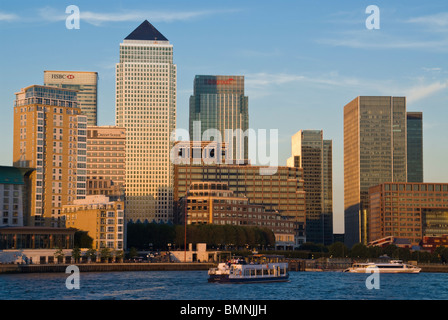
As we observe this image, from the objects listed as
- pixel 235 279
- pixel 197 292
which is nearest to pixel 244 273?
pixel 235 279

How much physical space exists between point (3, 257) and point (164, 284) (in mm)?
78394

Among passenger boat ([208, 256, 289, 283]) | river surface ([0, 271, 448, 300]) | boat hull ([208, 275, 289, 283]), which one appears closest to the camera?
river surface ([0, 271, 448, 300])

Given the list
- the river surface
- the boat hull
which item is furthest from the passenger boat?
the river surface

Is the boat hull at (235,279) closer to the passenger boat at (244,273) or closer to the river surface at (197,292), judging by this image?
the passenger boat at (244,273)

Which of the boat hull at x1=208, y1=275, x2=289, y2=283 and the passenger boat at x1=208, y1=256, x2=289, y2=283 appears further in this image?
the passenger boat at x1=208, y1=256, x2=289, y2=283

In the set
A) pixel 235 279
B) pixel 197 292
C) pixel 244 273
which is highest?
pixel 244 273

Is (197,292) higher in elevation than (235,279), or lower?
higher

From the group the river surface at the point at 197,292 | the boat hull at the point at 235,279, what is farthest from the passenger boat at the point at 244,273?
the river surface at the point at 197,292

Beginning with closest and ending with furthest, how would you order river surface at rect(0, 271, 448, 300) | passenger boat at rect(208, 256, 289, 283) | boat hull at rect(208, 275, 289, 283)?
river surface at rect(0, 271, 448, 300) → boat hull at rect(208, 275, 289, 283) → passenger boat at rect(208, 256, 289, 283)

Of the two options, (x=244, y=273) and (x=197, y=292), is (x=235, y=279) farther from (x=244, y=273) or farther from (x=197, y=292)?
(x=197, y=292)

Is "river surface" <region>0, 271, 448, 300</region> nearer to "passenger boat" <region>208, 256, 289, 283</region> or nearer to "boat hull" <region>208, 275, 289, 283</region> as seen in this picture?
"boat hull" <region>208, 275, 289, 283</region>
